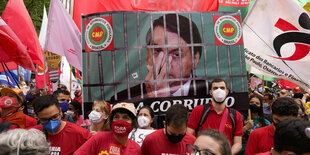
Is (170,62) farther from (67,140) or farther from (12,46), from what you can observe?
(12,46)

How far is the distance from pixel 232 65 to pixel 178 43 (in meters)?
0.97

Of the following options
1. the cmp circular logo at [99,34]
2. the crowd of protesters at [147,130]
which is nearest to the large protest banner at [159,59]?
the cmp circular logo at [99,34]

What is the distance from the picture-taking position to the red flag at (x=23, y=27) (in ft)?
27.6

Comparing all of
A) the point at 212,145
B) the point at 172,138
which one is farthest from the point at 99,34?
the point at 212,145

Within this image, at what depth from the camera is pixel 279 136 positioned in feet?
7.99

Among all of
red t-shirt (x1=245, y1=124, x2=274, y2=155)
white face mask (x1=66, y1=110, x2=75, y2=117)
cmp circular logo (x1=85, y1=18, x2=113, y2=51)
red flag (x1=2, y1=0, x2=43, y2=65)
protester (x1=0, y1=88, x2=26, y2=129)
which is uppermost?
red flag (x1=2, y1=0, x2=43, y2=65)

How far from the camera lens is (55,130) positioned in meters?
3.89

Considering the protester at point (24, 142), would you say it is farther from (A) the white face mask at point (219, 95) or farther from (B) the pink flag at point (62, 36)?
(B) the pink flag at point (62, 36)

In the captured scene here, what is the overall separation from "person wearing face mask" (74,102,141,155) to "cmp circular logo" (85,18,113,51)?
226cm

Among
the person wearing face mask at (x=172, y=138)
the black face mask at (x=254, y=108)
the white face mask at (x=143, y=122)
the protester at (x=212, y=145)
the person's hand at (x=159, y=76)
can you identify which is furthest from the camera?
the black face mask at (x=254, y=108)

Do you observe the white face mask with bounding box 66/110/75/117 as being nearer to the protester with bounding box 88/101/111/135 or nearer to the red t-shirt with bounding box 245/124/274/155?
the protester with bounding box 88/101/111/135

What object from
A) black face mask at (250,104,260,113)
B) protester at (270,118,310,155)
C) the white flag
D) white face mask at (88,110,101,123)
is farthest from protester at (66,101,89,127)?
protester at (270,118,310,155)

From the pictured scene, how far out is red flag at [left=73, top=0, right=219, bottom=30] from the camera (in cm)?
730

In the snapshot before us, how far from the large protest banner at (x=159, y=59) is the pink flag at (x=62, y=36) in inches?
90.9
